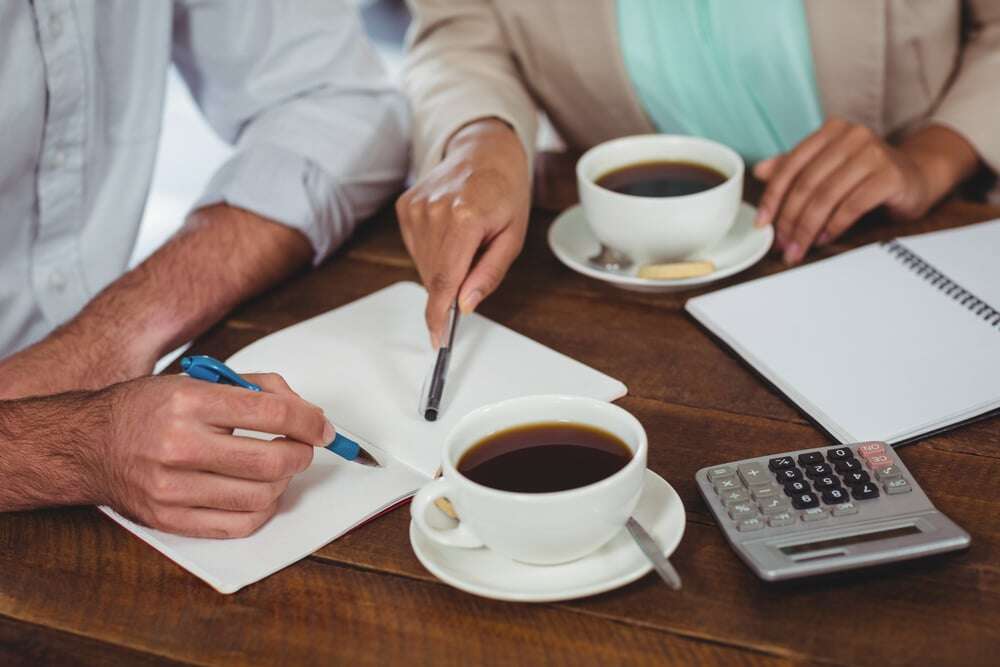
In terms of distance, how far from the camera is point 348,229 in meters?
1.29

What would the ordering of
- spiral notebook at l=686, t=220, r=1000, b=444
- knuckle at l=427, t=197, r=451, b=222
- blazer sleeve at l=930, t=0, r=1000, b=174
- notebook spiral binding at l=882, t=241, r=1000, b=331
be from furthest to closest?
blazer sleeve at l=930, t=0, r=1000, b=174 < knuckle at l=427, t=197, r=451, b=222 < notebook spiral binding at l=882, t=241, r=1000, b=331 < spiral notebook at l=686, t=220, r=1000, b=444

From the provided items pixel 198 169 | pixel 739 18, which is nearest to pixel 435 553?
pixel 739 18

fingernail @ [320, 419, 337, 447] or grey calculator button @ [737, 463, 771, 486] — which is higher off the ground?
fingernail @ [320, 419, 337, 447]

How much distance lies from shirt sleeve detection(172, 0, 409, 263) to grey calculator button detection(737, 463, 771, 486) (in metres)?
0.65

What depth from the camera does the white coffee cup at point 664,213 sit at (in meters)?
Answer: 1.07

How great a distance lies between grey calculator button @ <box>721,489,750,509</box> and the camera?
755 mm

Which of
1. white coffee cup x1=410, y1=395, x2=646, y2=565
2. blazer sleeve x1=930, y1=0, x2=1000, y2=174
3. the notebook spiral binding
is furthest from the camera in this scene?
blazer sleeve x1=930, y1=0, x2=1000, y2=174

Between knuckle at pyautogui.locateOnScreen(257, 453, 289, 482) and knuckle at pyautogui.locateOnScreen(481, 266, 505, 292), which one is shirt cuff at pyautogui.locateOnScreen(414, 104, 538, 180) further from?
knuckle at pyautogui.locateOnScreen(257, 453, 289, 482)

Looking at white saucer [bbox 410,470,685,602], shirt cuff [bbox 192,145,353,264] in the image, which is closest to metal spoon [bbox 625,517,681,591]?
white saucer [bbox 410,470,685,602]

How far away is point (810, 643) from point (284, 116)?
963mm

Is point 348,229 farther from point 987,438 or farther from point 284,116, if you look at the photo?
point 987,438

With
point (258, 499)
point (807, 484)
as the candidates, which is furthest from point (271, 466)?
point (807, 484)

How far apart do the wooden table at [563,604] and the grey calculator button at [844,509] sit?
1.8 inches

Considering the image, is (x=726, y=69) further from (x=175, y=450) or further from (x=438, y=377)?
(x=175, y=450)
